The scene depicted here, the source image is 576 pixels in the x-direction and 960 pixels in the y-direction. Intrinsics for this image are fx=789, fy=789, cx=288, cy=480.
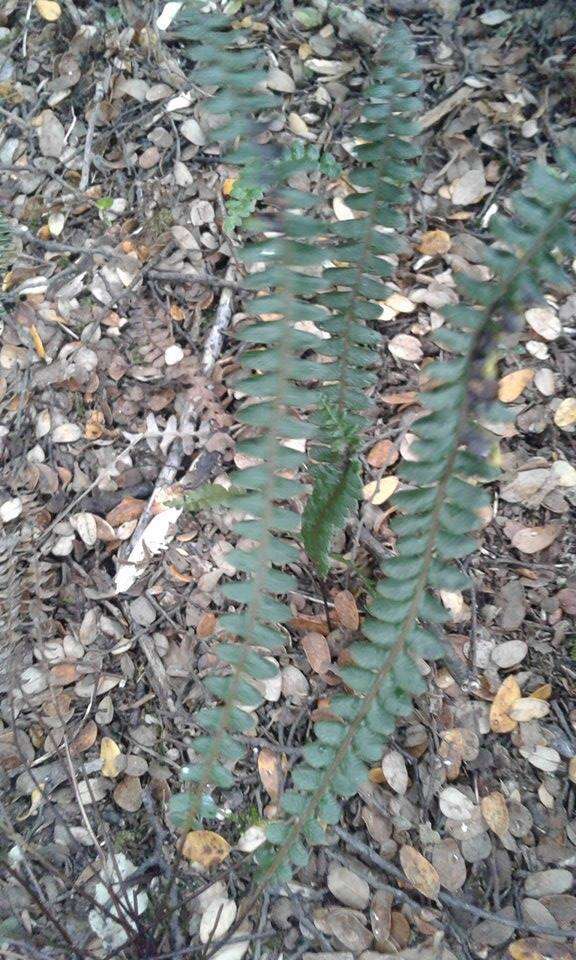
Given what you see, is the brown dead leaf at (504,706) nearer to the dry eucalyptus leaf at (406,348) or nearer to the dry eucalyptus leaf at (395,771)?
the dry eucalyptus leaf at (395,771)

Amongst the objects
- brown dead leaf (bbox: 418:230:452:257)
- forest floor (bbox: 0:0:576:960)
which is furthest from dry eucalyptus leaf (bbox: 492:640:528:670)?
brown dead leaf (bbox: 418:230:452:257)

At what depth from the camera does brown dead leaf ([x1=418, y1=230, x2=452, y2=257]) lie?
59.1 inches

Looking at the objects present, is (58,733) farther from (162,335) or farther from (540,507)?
(540,507)

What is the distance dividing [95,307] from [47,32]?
0.69 m

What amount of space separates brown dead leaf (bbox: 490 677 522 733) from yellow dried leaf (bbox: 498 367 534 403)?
49 cm

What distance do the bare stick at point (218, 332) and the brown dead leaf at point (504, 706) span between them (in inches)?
29.8

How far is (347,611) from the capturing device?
1.26 metres

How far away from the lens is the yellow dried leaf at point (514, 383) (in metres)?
1.39

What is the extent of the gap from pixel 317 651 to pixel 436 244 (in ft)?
2.62

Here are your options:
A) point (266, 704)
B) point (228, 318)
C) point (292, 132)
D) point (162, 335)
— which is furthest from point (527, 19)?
point (266, 704)

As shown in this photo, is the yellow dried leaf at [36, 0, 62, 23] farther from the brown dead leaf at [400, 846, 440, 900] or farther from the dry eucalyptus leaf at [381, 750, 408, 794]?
the brown dead leaf at [400, 846, 440, 900]

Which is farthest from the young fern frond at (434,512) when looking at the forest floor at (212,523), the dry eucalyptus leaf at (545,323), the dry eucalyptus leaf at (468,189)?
the dry eucalyptus leaf at (468,189)

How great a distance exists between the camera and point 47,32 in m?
1.74

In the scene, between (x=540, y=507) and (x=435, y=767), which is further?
(x=540, y=507)
